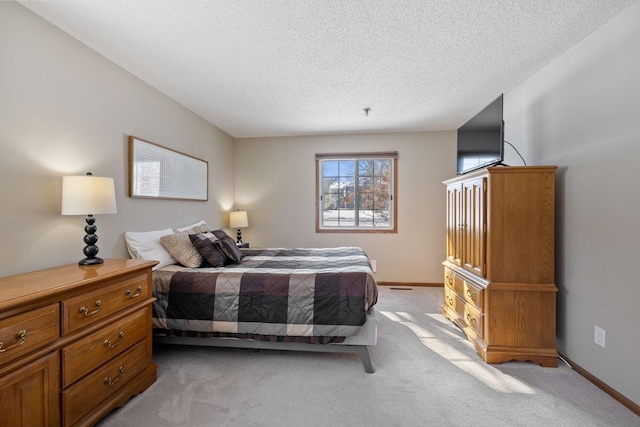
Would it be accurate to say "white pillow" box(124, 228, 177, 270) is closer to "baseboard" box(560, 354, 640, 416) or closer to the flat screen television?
the flat screen television

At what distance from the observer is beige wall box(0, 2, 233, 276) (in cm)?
164

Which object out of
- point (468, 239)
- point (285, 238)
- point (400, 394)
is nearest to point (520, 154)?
point (468, 239)

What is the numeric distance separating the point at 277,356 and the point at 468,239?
6.70 ft

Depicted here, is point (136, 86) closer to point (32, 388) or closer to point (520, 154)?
point (32, 388)

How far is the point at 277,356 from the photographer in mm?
2303

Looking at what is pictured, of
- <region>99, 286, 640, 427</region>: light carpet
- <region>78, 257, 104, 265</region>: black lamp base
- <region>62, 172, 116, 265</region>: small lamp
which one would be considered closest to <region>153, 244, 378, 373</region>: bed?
<region>99, 286, 640, 427</region>: light carpet

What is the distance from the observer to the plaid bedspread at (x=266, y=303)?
2.08 metres

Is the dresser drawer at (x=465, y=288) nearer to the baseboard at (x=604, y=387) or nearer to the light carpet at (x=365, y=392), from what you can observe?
the light carpet at (x=365, y=392)

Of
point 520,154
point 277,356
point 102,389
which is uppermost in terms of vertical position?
point 520,154

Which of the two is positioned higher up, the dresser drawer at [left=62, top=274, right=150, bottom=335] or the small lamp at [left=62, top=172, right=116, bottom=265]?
the small lamp at [left=62, top=172, right=116, bottom=265]

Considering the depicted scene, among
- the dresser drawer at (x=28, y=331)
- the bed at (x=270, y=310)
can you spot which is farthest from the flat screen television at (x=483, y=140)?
the dresser drawer at (x=28, y=331)

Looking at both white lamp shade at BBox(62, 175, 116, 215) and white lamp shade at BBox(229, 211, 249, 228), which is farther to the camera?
white lamp shade at BBox(229, 211, 249, 228)

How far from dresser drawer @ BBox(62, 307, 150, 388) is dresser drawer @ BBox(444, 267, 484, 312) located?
102 inches

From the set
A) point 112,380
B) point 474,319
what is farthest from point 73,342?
point 474,319
